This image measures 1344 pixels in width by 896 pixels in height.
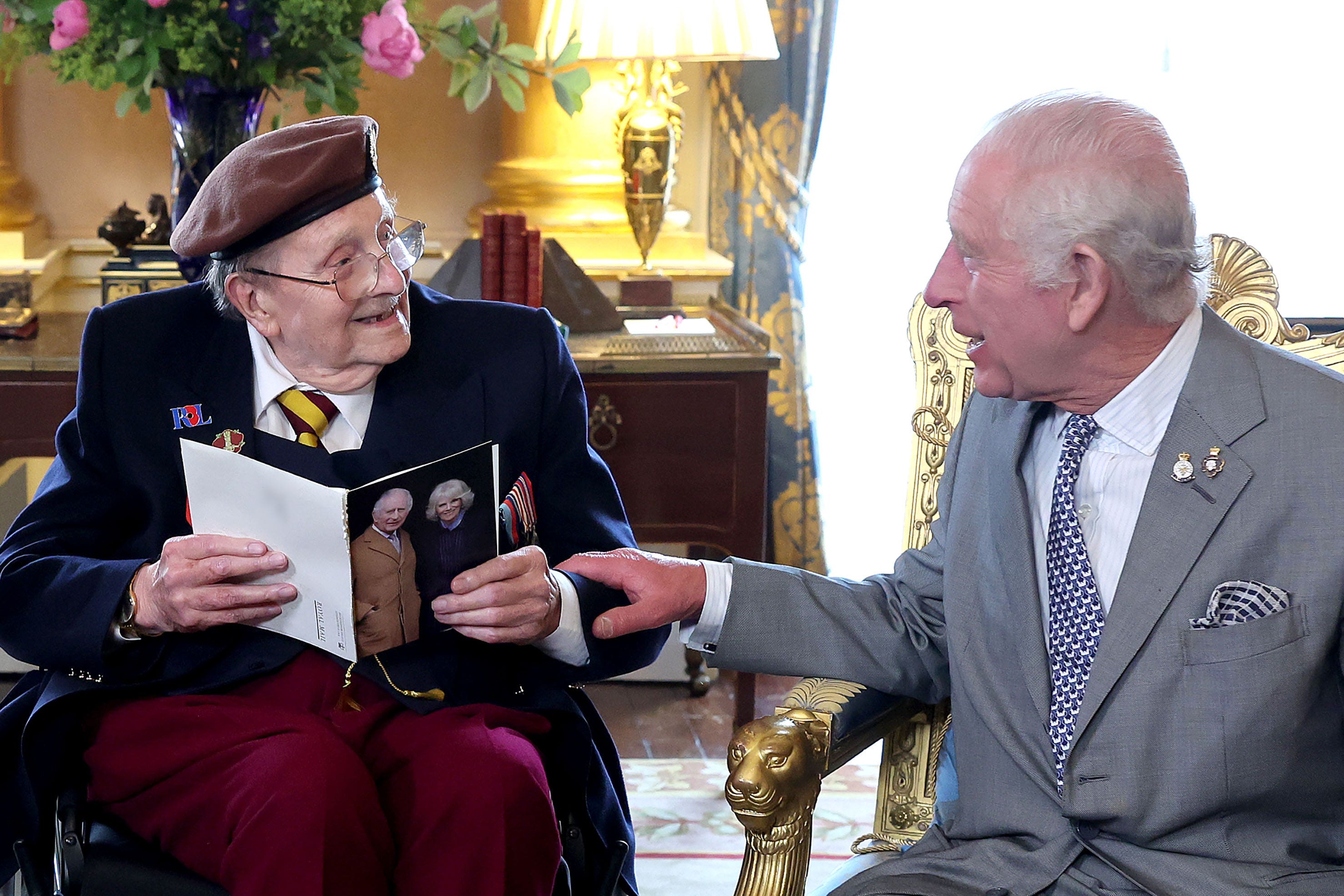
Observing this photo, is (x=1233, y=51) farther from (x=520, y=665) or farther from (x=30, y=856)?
(x=30, y=856)

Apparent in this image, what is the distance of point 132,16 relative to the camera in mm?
2574

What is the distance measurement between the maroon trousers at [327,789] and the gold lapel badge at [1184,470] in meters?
0.80

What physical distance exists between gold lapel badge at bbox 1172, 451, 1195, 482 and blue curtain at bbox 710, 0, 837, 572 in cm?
237

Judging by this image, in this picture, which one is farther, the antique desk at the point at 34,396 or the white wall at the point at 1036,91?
the white wall at the point at 1036,91

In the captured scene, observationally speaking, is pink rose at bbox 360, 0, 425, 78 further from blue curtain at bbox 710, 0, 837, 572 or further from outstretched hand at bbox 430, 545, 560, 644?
outstretched hand at bbox 430, 545, 560, 644

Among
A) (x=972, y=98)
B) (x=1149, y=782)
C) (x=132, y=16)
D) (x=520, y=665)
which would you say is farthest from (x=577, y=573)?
(x=972, y=98)

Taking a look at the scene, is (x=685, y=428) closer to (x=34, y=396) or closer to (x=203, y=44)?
(x=203, y=44)

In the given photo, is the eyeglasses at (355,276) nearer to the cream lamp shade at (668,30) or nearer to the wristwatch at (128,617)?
the wristwatch at (128,617)

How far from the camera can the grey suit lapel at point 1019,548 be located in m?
1.52

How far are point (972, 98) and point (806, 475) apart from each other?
1186 millimetres

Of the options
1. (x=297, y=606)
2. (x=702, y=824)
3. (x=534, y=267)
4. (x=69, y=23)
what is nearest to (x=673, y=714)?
(x=702, y=824)

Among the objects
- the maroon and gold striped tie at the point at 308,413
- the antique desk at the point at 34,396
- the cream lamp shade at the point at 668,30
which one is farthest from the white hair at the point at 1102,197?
the antique desk at the point at 34,396

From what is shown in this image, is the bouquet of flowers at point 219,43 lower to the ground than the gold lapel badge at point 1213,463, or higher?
higher

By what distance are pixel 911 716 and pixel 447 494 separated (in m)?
0.68
